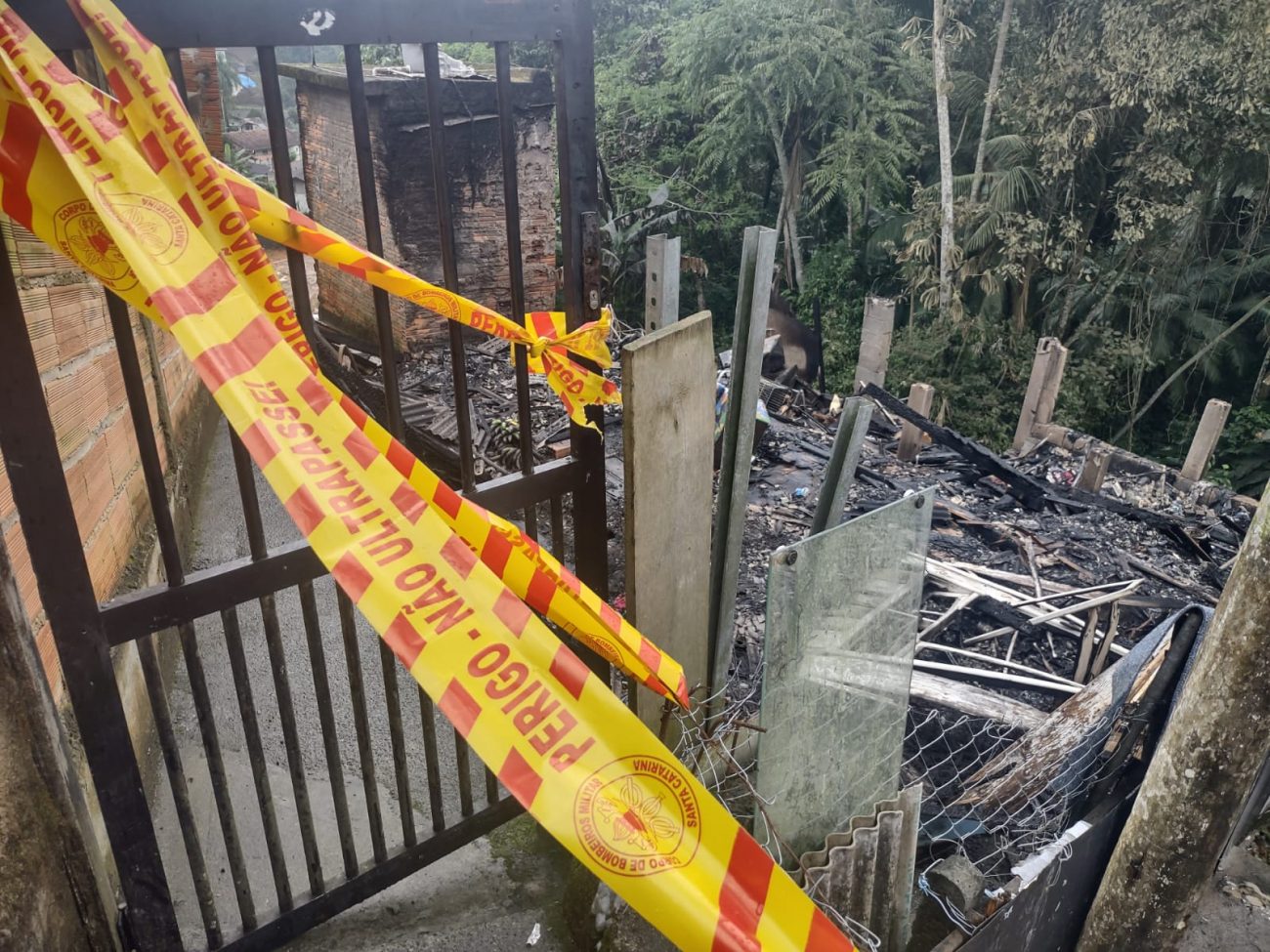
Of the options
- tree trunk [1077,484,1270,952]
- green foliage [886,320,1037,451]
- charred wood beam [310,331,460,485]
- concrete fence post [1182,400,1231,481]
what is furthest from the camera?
green foliage [886,320,1037,451]

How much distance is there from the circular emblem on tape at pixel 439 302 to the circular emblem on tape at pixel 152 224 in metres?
0.66

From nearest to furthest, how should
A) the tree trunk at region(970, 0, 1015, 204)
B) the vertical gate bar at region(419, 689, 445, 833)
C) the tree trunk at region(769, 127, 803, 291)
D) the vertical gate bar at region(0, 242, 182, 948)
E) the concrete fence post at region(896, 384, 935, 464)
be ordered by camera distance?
the vertical gate bar at region(0, 242, 182, 948), the vertical gate bar at region(419, 689, 445, 833), the concrete fence post at region(896, 384, 935, 464), the tree trunk at region(970, 0, 1015, 204), the tree trunk at region(769, 127, 803, 291)

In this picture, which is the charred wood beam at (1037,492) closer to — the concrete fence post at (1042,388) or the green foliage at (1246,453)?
the concrete fence post at (1042,388)

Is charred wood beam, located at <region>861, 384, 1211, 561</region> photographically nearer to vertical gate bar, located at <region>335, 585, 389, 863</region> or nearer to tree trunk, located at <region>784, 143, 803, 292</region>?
vertical gate bar, located at <region>335, 585, 389, 863</region>

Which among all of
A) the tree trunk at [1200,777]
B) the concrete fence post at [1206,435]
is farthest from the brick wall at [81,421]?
the concrete fence post at [1206,435]

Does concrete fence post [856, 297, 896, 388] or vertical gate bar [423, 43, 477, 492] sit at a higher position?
vertical gate bar [423, 43, 477, 492]

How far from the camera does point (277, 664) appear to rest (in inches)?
98.9

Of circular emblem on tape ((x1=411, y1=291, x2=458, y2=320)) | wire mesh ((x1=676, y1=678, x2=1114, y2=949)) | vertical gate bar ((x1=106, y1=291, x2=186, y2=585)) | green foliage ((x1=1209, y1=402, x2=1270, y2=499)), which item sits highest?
circular emblem on tape ((x1=411, y1=291, x2=458, y2=320))

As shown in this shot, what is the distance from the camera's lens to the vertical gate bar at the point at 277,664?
7.42 feet

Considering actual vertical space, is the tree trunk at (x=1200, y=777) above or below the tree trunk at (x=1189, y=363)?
above

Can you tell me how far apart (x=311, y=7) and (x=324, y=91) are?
30.8 feet

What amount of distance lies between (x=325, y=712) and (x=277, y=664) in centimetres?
22

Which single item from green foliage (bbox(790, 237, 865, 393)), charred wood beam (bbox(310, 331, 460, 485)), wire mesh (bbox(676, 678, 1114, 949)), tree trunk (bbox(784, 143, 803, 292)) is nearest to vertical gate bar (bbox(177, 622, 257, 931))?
wire mesh (bbox(676, 678, 1114, 949))

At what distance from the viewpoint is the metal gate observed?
1934mm
